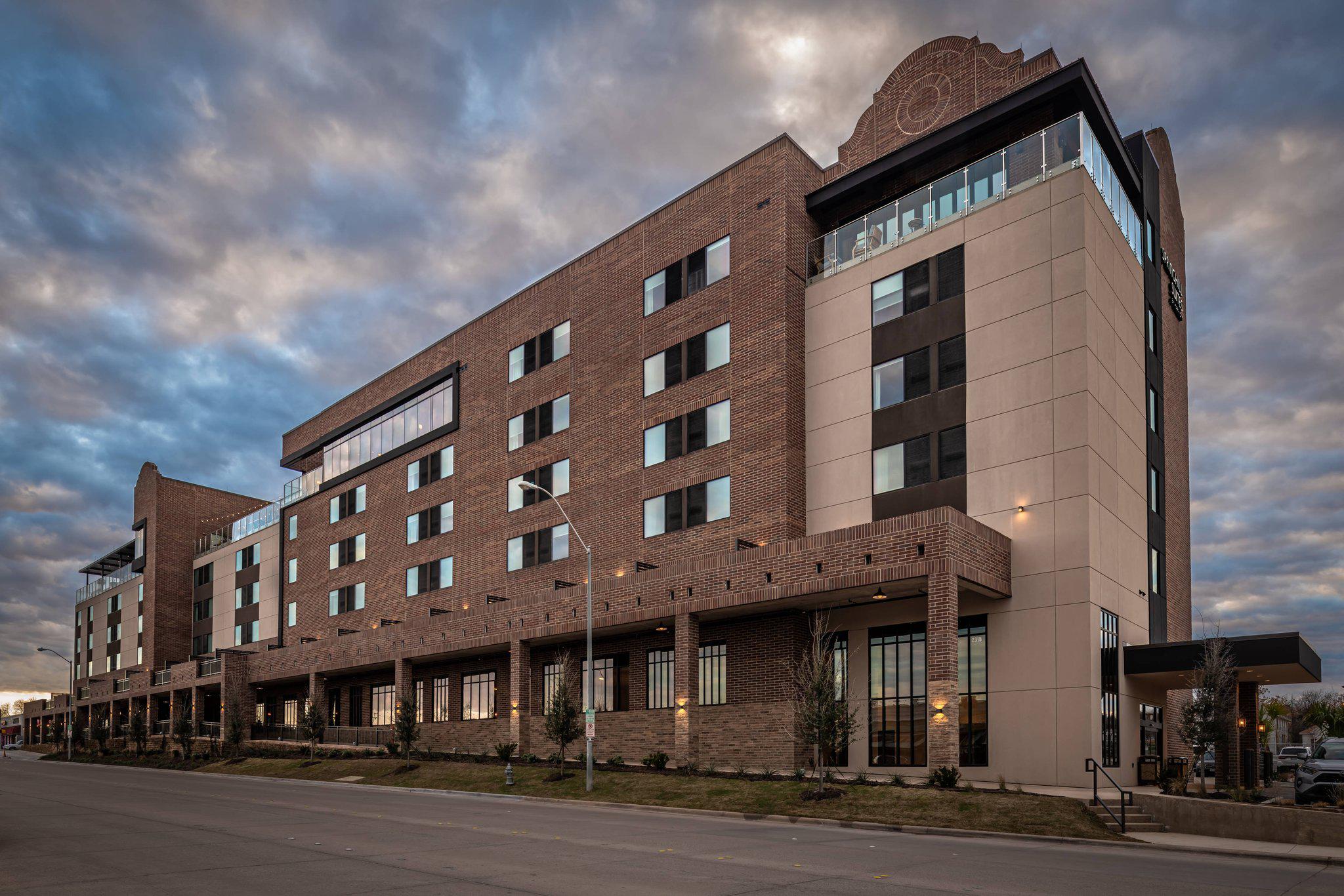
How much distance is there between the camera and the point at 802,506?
37781mm

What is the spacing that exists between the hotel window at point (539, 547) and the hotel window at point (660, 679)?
785 cm

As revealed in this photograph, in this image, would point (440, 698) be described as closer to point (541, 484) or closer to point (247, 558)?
point (541, 484)

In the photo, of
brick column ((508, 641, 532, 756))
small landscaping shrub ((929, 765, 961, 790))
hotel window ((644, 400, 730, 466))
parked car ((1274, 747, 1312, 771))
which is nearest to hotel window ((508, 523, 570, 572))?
brick column ((508, 641, 532, 756))

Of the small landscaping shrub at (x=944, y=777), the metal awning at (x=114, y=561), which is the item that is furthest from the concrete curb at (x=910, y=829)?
the metal awning at (x=114, y=561)

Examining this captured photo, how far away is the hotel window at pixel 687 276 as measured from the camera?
41438 mm

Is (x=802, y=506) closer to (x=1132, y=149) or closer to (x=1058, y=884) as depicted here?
(x=1132, y=149)

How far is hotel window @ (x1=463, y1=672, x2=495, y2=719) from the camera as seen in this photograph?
5084cm

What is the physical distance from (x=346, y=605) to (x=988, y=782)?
46.6 m

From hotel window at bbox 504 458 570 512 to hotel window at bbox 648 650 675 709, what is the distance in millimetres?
10183

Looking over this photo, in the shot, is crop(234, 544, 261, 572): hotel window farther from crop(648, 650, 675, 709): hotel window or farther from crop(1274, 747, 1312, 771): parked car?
crop(1274, 747, 1312, 771): parked car

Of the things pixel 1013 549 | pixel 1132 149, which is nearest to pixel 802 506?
pixel 1013 549

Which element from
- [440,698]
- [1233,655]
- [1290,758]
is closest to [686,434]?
[1233,655]

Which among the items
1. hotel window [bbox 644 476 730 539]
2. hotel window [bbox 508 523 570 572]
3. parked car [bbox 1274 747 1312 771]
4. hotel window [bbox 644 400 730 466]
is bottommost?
parked car [bbox 1274 747 1312 771]

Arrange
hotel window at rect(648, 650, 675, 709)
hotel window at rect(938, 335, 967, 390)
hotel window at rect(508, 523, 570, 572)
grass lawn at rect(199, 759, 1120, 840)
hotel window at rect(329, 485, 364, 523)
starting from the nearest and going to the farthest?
1. grass lawn at rect(199, 759, 1120, 840)
2. hotel window at rect(938, 335, 967, 390)
3. hotel window at rect(648, 650, 675, 709)
4. hotel window at rect(508, 523, 570, 572)
5. hotel window at rect(329, 485, 364, 523)
